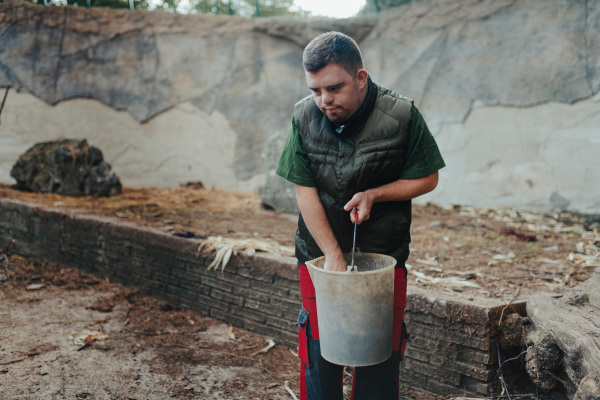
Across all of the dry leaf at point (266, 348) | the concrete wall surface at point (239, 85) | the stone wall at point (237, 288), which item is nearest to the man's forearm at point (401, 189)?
the stone wall at point (237, 288)

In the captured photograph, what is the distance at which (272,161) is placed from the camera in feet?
23.0

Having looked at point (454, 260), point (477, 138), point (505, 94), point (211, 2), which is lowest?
point (454, 260)

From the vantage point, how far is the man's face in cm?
199

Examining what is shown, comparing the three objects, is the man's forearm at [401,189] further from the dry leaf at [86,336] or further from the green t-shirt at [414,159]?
the dry leaf at [86,336]

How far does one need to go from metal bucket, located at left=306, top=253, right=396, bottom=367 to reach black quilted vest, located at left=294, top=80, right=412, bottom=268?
16cm

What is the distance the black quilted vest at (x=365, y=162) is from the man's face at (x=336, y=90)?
0.07m

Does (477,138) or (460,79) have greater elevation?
(460,79)

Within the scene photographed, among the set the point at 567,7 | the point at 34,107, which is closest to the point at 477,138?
the point at 567,7

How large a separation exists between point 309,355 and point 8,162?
850 cm

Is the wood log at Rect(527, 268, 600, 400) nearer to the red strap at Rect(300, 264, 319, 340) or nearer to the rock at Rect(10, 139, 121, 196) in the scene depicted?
the red strap at Rect(300, 264, 319, 340)

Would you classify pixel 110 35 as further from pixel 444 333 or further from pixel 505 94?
pixel 444 333

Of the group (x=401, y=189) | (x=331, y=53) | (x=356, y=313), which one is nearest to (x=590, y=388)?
(x=356, y=313)

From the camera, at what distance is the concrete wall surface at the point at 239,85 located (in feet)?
24.0

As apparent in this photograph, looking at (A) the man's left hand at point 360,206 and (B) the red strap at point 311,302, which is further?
(B) the red strap at point 311,302
